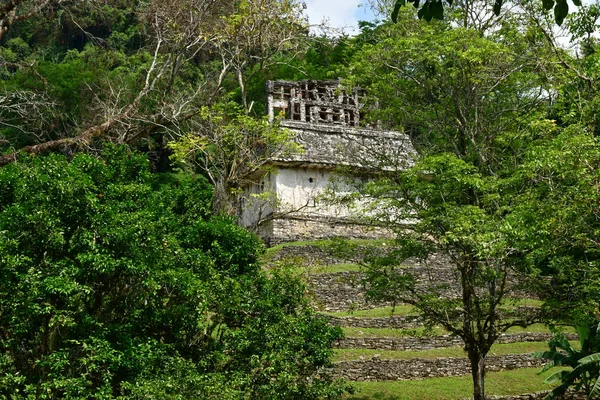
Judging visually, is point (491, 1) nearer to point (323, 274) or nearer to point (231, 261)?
point (231, 261)

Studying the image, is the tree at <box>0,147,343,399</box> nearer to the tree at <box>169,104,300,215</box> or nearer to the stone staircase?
the stone staircase

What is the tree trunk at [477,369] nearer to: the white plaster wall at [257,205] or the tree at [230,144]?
the tree at [230,144]

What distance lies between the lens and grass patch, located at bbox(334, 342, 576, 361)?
18562 millimetres

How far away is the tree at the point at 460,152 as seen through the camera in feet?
47.6

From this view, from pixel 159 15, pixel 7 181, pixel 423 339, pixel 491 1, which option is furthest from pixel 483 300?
pixel 159 15

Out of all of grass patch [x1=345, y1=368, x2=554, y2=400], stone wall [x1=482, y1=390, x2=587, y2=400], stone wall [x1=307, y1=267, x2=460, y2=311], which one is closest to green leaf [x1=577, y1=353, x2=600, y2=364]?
stone wall [x1=482, y1=390, x2=587, y2=400]

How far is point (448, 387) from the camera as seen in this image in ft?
57.1

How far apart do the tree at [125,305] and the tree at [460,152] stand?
3209 millimetres

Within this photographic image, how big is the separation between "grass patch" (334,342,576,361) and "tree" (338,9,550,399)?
9.98ft

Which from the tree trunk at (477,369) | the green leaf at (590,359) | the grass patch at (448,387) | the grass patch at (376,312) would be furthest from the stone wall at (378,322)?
the green leaf at (590,359)

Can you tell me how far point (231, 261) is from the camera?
13969mm

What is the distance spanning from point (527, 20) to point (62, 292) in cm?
1115

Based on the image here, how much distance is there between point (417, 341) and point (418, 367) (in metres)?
1.83

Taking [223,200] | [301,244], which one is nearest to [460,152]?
[223,200]
